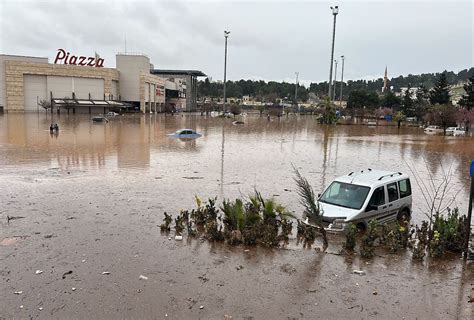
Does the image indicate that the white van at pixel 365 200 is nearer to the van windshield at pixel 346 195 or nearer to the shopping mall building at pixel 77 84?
the van windshield at pixel 346 195

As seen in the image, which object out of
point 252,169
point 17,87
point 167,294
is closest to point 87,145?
point 252,169

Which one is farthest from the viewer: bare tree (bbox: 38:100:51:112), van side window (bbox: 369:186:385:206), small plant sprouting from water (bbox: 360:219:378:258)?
bare tree (bbox: 38:100:51:112)

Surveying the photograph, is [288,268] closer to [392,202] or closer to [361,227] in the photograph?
[361,227]

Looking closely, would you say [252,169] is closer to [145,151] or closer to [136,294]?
[145,151]

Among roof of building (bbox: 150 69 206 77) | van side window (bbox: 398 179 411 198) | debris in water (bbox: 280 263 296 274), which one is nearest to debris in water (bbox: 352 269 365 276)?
debris in water (bbox: 280 263 296 274)

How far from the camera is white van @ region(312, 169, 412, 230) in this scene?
11.0 m

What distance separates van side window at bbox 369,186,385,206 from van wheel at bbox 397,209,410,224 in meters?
1.15

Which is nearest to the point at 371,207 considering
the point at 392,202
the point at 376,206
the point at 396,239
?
the point at 376,206

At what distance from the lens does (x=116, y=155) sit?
25.1 meters

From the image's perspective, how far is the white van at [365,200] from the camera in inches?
432

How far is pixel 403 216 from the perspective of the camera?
12547 millimetres

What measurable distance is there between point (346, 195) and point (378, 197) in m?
0.87

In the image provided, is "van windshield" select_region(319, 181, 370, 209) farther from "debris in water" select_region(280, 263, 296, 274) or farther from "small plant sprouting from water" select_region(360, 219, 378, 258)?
"debris in water" select_region(280, 263, 296, 274)

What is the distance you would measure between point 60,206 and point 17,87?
270ft
